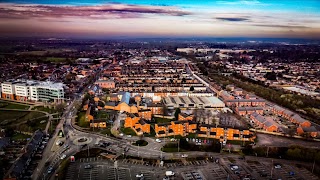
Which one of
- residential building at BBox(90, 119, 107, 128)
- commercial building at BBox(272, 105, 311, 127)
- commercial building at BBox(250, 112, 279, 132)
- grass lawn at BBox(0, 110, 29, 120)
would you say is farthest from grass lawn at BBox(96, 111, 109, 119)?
commercial building at BBox(272, 105, 311, 127)

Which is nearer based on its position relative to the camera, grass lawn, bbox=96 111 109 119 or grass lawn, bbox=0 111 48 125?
grass lawn, bbox=0 111 48 125

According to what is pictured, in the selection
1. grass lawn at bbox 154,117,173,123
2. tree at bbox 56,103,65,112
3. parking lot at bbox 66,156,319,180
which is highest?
tree at bbox 56,103,65,112

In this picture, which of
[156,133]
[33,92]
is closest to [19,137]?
[156,133]

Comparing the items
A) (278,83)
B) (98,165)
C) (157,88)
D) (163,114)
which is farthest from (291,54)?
(98,165)

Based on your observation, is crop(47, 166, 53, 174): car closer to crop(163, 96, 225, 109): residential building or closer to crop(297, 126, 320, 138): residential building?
crop(163, 96, 225, 109): residential building

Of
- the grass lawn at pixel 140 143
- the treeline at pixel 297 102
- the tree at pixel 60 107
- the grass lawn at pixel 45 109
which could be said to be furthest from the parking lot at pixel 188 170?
the treeline at pixel 297 102

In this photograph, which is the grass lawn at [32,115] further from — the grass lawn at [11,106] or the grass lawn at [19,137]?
the grass lawn at [19,137]

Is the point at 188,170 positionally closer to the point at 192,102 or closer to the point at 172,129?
the point at 172,129

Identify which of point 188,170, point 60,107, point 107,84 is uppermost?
point 107,84
